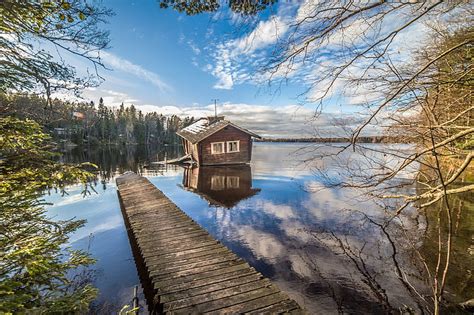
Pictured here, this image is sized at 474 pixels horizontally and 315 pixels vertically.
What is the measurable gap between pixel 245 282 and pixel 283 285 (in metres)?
1.59

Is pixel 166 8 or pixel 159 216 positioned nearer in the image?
pixel 166 8

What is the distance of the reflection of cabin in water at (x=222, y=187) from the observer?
45.8 feet

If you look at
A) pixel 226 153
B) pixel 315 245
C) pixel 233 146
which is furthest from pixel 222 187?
pixel 233 146

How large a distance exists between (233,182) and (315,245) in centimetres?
1118

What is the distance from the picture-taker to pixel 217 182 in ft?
60.9

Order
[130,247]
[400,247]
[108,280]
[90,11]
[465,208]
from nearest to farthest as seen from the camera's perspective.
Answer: [90,11]
[108,280]
[400,247]
[130,247]
[465,208]

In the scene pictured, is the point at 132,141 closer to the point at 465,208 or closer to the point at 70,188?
the point at 70,188

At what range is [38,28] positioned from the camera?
11.7ft

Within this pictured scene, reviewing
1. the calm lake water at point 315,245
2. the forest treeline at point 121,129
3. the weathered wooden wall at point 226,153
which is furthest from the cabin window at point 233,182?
the forest treeline at point 121,129

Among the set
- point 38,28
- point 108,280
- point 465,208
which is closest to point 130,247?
point 108,280

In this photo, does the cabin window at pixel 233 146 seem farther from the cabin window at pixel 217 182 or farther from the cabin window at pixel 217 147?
the cabin window at pixel 217 182

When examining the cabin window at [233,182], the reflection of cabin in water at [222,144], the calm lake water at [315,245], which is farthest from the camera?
the reflection of cabin in water at [222,144]

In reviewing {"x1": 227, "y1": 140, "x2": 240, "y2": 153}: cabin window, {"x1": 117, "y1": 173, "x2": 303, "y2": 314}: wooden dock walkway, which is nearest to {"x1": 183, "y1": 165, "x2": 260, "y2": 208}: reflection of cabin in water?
{"x1": 117, "y1": 173, "x2": 303, "y2": 314}: wooden dock walkway

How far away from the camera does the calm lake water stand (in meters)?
5.17
